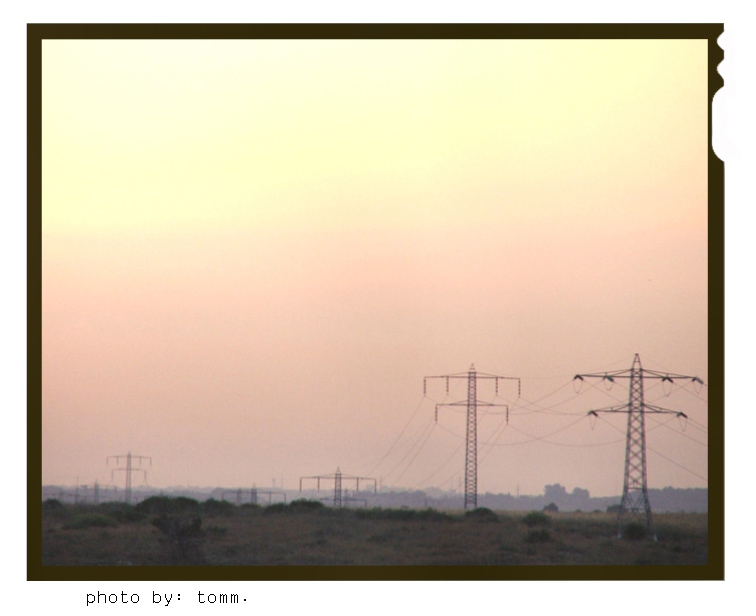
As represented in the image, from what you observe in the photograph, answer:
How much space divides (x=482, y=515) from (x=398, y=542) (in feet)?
7.69

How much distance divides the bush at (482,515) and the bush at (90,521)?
6978mm

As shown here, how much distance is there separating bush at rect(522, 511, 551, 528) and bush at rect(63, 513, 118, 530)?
26.6 ft

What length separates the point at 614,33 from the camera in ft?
56.4

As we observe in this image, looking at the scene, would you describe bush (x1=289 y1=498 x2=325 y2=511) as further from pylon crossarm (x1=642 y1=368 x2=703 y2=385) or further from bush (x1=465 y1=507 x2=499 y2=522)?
pylon crossarm (x1=642 y1=368 x2=703 y2=385)

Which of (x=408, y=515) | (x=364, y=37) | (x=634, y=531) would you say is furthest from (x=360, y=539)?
(x=364, y=37)

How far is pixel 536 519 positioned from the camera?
20422 millimetres

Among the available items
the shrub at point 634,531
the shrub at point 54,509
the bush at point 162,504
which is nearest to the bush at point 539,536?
the shrub at point 634,531

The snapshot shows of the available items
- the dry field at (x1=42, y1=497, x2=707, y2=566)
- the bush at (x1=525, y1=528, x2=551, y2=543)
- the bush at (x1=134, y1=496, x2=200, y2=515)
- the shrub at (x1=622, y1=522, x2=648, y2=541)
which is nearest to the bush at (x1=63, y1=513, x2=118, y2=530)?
the dry field at (x1=42, y1=497, x2=707, y2=566)

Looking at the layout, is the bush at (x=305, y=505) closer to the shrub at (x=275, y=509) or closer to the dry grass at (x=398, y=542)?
the shrub at (x=275, y=509)

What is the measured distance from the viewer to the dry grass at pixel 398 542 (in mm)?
18344

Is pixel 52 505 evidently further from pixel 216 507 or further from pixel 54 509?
pixel 216 507

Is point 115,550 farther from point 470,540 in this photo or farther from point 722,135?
point 722,135

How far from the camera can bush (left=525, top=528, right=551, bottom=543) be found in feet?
63.4

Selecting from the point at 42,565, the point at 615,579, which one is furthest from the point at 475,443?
the point at 42,565
